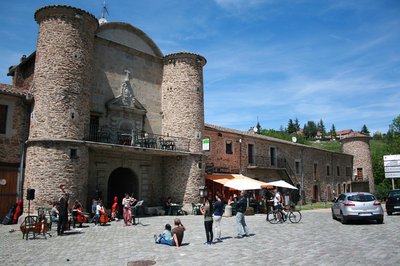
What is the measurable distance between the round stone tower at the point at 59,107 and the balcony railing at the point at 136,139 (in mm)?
1077

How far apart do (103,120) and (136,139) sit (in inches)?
86.5

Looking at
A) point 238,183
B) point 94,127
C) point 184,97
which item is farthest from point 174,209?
point 184,97

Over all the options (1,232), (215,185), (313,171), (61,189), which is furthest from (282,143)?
(1,232)

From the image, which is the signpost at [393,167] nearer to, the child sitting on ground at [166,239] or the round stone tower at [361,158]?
the round stone tower at [361,158]

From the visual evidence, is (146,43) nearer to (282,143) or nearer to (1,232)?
(1,232)

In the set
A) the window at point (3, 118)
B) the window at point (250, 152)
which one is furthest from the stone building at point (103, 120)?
the window at point (250, 152)

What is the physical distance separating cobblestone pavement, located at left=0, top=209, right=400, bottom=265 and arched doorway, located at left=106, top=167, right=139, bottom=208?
8.22 meters

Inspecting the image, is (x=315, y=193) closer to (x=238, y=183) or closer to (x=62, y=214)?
(x=238, y=183)

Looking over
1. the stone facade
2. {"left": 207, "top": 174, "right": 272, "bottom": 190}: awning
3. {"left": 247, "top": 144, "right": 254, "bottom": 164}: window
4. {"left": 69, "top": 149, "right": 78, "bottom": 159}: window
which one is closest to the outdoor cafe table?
{"left": 207, "top": 174, "right": 272, "bottom": 190}: awning

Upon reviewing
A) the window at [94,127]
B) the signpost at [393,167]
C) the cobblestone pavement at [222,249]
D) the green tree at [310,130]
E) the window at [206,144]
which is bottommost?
the cobblestone pavement at [222,249]

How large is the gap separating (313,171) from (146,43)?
23.3 metres

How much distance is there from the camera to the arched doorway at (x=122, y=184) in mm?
20344

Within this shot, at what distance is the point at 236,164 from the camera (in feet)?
88.1

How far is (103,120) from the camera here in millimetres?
18828
